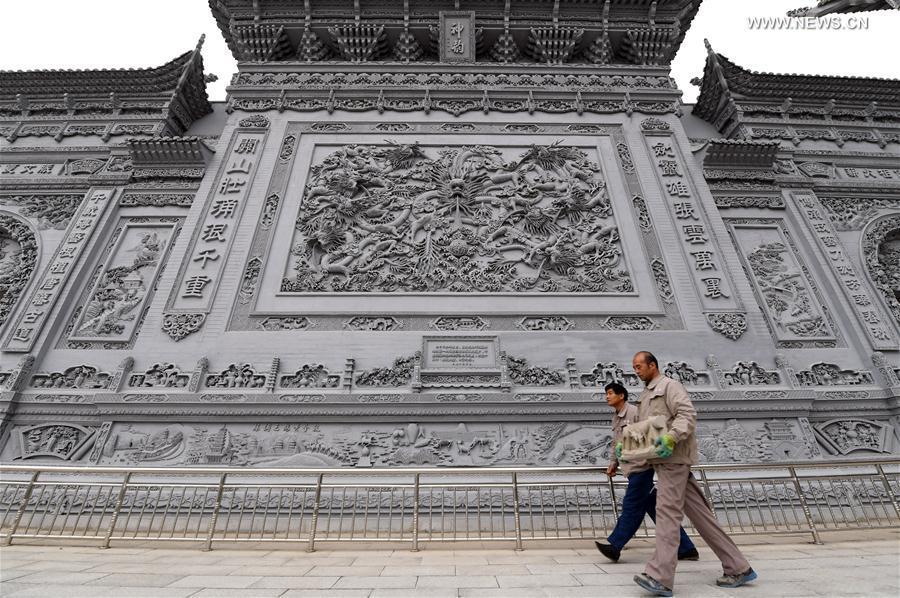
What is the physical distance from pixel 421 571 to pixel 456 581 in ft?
1.27

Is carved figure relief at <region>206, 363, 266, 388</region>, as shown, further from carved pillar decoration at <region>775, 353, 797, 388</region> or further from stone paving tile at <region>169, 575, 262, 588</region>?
carved pillar decoration at <region>775, 353, 797, 388</region>

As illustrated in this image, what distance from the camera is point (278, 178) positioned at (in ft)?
26.0

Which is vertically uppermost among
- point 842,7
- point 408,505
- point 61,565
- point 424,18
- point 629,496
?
point 424,18

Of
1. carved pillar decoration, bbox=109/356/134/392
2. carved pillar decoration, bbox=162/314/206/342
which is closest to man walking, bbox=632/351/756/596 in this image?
carved pillar decoration, bbox=162/314/206/342

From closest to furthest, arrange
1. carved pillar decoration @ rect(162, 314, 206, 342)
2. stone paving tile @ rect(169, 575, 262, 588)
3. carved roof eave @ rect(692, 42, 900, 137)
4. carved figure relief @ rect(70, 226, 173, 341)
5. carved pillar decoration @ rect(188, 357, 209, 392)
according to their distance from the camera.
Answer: stone paving tile @ rect(169, 575, 262, 588), carved pillar decoration @ rect(188, 357, 209, 392), carved pillar decoration @ rect(162, 314, 206, 342), carved figure relief @ rect(70, 226, 173, 341), carved roof eave @ rect(692, 42, 900, 137)

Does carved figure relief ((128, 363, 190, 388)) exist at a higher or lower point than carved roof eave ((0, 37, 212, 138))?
lower

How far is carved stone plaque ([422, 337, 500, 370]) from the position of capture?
19.9 ft

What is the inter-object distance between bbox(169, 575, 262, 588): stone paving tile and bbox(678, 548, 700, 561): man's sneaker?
2.81 m

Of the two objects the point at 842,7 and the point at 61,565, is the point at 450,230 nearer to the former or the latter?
the point at 61,565

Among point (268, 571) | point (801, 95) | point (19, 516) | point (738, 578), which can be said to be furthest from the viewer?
point (801, 95)

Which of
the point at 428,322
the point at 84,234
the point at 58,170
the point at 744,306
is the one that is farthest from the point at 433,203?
the point at 58,170

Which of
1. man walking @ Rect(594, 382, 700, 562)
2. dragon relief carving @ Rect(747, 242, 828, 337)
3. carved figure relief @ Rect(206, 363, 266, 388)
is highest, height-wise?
dragon relief carving @ Rect(747, 242, 828, 337)

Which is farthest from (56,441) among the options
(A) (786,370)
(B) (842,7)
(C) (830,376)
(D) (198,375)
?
(B) (842,7)

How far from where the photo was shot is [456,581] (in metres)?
2.57
